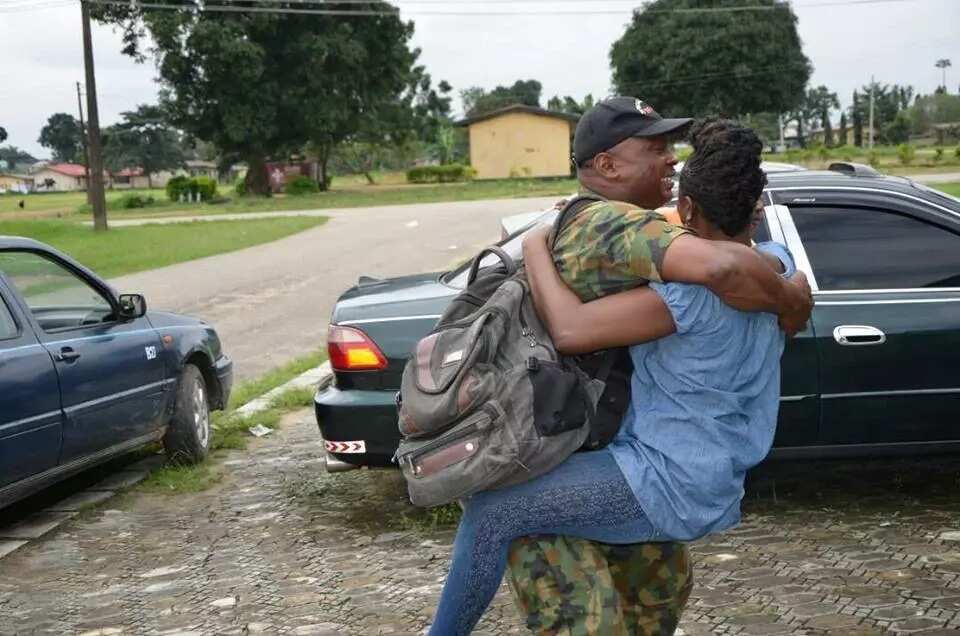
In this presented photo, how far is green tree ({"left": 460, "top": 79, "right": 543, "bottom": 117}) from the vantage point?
383 ft

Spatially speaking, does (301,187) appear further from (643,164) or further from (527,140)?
(643,164)

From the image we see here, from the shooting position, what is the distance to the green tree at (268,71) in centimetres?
4775

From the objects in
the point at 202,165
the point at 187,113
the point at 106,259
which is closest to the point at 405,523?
the point at 106,259

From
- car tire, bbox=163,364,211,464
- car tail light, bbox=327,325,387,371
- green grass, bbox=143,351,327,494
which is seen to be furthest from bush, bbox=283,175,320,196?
car tail light, bbox=327,325,387,371

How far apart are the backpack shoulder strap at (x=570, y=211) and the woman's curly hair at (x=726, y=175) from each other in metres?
0.20

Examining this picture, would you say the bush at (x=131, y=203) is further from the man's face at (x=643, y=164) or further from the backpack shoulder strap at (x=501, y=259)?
the man's face at (x=643, y=164)

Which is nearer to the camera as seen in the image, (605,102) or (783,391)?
(605,102)

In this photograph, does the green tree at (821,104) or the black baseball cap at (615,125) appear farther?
the green tree at (821,104)

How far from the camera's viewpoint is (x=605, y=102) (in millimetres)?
2533

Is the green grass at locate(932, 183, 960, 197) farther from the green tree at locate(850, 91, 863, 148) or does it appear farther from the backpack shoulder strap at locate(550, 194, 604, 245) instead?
the green tree at locate(850, 91, 863, 148)

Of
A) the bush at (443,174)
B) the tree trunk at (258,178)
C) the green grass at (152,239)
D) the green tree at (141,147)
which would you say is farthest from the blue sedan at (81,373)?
the green tree at (141,147)

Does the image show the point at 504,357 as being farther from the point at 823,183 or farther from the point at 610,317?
the point at 823,183

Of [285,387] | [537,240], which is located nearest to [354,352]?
[537,240]

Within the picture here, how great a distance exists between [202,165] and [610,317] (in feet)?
518
